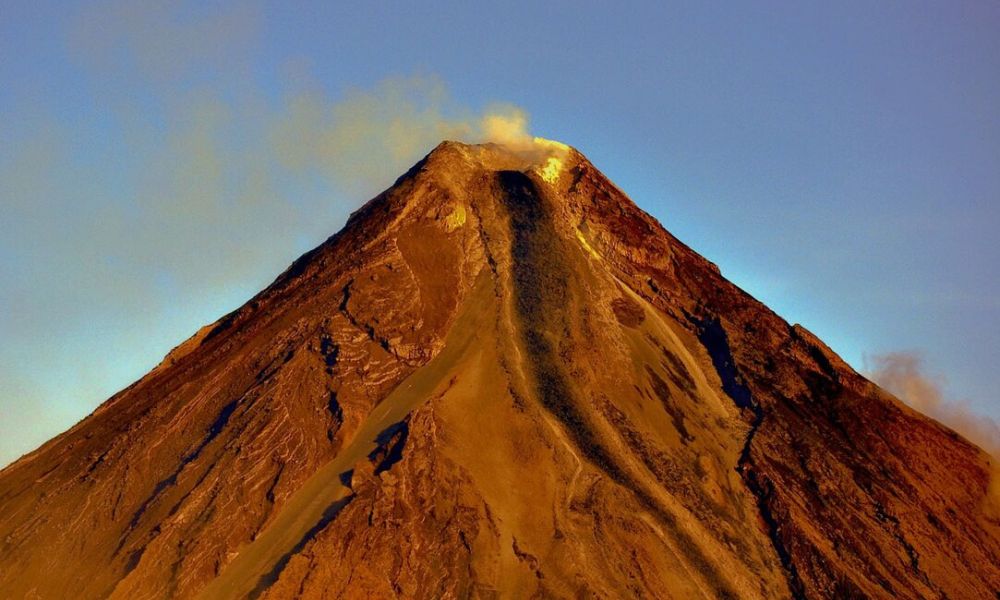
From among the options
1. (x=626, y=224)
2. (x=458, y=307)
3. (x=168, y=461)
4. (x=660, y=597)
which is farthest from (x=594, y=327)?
(x=168, y=461)

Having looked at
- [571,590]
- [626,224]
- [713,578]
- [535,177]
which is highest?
[535,177]

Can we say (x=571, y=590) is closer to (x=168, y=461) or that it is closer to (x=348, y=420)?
(x=348, y=420)

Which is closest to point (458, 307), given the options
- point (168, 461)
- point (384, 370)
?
point (384, 370)

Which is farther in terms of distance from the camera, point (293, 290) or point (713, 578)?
point (293, 290)

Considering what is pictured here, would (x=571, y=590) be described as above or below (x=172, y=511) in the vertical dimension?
below

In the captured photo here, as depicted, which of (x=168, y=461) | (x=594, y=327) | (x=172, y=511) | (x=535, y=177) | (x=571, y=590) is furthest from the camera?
(x=535, y=177)

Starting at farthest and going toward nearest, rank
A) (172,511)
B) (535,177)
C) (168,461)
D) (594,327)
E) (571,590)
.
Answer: (535,177) → (594,327) → (168,461) → (172,511) → (571,590)
